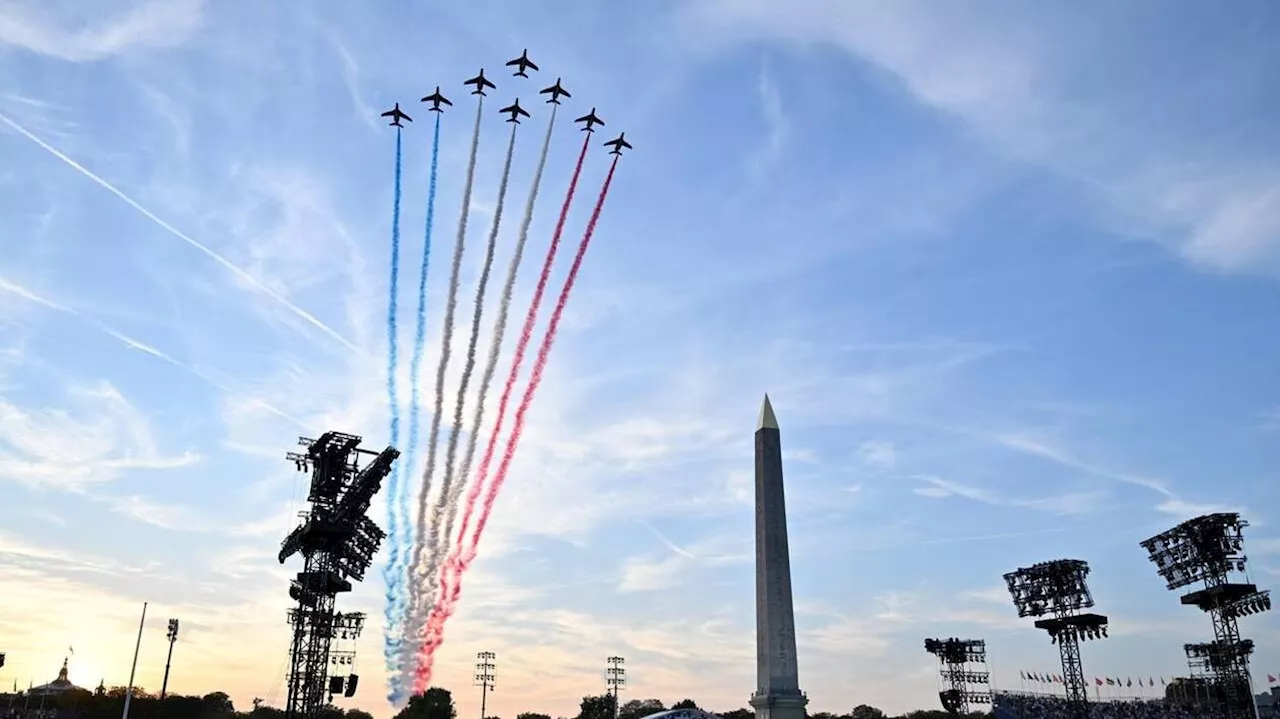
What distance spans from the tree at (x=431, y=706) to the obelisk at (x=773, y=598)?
90382 millimetres

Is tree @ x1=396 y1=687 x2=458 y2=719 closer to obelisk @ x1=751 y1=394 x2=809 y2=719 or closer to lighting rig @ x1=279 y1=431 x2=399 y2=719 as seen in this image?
lighting rig @ x1=279 y1=431 x2=399 y2=719

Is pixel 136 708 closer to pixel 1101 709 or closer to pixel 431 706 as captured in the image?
pixel 431 706

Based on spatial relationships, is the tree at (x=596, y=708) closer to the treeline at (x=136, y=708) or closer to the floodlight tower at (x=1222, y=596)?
the treeline at (x=136, y=708)

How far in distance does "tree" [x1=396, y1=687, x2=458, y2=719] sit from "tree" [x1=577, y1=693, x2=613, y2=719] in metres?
19.7

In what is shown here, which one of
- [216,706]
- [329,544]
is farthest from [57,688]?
[329,544]

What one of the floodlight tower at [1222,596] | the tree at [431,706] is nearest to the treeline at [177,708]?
the tree at [431,706]

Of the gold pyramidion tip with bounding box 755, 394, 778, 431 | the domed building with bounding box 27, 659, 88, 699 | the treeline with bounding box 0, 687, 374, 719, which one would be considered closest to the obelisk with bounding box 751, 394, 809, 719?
the gold pyramidion tip with bounding box 755, 394, 778, 431

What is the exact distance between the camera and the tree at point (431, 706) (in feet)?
391

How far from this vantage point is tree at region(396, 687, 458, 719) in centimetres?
11925

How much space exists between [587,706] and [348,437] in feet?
291

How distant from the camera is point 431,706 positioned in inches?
4852

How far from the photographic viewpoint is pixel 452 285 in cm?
5547

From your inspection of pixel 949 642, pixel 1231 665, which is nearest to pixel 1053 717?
pixel 949 642

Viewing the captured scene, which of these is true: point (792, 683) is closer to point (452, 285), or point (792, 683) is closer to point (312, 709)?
point (452, 285)
